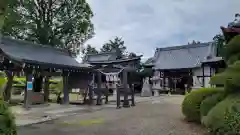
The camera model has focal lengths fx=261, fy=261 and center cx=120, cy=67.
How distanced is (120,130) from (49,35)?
10.8 metres

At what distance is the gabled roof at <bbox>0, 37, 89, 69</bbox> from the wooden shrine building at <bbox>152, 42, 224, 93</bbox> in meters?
12.8

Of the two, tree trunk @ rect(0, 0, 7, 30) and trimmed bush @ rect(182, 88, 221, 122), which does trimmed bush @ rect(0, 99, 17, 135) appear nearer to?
tree trunk @ rect(0, 0, 7, 30)

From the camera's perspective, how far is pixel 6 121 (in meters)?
2.34

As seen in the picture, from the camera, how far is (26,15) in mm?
15883

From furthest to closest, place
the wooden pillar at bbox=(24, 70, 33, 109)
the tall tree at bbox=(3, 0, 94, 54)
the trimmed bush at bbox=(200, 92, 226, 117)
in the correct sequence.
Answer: the tall tree at bbox=(3, 0, 94, 54) → the wooden pillar at bbox=(24, 70, 33, 109) → the trimmed bush at bbox=(200, 92, 226, 117)

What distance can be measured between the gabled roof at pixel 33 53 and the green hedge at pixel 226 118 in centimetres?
884

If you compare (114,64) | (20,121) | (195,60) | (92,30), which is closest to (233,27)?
(20,121)

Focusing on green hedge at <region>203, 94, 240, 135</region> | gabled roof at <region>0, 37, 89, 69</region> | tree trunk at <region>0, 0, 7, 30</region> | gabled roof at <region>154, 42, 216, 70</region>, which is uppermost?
gabled roof at <region>154, 42, 216, 70</region>

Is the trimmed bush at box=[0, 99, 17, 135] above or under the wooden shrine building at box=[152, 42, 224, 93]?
under

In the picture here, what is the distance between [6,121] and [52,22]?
48.6 feet

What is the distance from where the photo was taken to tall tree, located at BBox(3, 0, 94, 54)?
15.6 meters

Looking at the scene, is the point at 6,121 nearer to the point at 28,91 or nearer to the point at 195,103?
the point at 195,103

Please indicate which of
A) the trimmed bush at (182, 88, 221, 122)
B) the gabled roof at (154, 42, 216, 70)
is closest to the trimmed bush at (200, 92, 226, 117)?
the trimmed bush at (182, 88, 221, 122)

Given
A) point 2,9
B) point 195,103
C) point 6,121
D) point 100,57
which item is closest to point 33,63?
point 195,103
